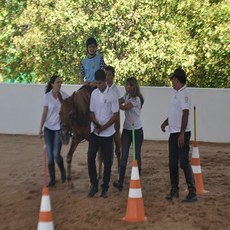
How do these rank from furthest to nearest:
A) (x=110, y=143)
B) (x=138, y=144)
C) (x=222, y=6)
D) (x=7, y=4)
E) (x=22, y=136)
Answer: (x=7, y=4) → (x=222, y=6) → (x=22, y=136) → (x=138, y=144) → (x=110, y=143)

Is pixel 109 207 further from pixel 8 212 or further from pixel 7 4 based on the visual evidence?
pixel 7 4

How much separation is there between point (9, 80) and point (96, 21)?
15.5ft

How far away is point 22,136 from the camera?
54.7ft

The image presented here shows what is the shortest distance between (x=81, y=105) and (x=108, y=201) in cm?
163

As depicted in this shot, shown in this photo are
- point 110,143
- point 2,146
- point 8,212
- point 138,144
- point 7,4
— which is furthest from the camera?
point 7,4

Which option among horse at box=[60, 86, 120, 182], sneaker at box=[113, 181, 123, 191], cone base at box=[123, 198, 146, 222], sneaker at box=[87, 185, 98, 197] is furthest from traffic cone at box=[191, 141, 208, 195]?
cone base at box=[123, 198, 146, 222]

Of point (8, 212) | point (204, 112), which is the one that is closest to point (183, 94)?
point (8, 212)

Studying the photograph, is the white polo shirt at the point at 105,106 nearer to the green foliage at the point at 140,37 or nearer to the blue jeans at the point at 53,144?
the blue jeans at the point at 53,144

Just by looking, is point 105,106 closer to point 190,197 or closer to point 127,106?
point 127,106

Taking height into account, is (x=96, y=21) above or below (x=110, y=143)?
above

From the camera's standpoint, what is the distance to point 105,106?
8336 millimetres

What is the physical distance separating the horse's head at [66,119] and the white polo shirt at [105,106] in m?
0.60

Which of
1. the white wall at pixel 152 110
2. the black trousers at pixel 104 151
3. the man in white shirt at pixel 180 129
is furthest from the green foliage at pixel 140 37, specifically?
the man in white shirt at pixel 180 129

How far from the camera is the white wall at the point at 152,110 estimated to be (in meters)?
15.1
